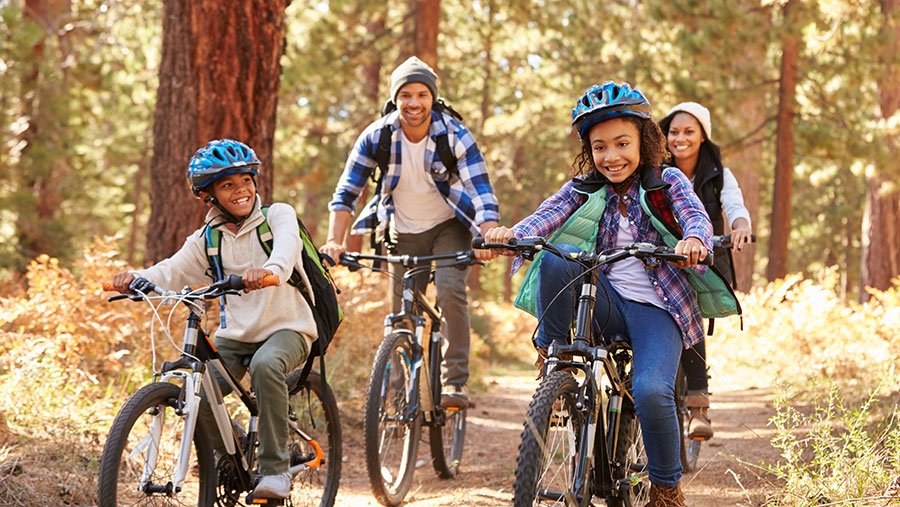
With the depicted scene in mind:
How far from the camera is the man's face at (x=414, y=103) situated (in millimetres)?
Answer: 5793

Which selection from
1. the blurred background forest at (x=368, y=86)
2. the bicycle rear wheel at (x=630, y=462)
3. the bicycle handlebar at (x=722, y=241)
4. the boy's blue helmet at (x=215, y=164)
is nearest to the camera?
the bicycle rear wheel at (x=630, y=462)

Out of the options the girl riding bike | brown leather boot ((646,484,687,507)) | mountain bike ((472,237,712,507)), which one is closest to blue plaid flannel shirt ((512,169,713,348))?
the girl riding bike

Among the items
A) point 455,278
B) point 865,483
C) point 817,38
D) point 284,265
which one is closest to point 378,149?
point 455,278

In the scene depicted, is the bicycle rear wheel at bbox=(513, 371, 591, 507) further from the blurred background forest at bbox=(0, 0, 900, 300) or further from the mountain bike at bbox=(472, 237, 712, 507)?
the blurred background forest at bbox=(0, 0, 900, 300)

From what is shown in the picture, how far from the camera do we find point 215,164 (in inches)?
170

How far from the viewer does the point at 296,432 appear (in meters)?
4.66

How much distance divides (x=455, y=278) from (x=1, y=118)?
9.19 m

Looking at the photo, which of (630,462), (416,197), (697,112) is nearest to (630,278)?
(630,462)

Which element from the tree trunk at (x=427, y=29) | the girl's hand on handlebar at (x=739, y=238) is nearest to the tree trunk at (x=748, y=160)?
the tree trunk at (x=427, y=29)

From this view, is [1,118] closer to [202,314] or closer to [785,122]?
[202,314]

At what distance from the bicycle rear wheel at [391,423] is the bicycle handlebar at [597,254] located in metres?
1.75

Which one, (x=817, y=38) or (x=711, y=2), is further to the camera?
(x=711, y=2)

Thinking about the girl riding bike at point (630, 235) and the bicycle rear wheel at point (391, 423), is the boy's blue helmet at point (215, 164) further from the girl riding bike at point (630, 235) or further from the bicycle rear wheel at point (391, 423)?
the bicycle rear wheel at point (391, 423)

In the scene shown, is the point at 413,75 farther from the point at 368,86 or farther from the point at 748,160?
the point at 368,86
